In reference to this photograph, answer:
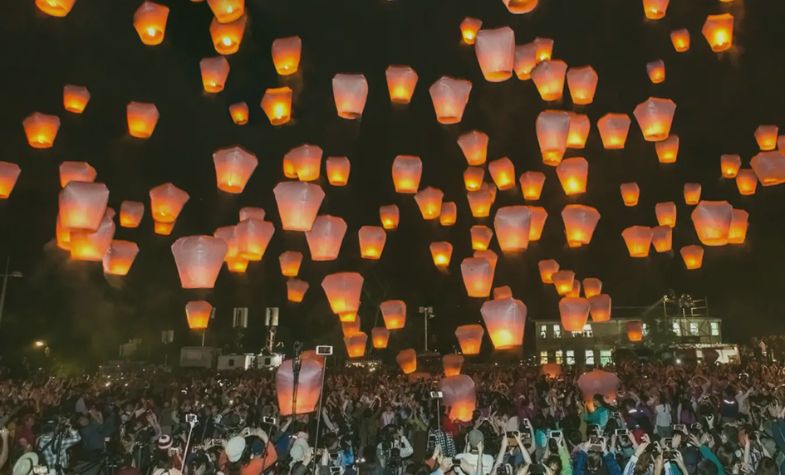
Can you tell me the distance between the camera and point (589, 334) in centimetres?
5025

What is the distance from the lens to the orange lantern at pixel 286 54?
1263 centimetres

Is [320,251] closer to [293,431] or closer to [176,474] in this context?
[293,431]

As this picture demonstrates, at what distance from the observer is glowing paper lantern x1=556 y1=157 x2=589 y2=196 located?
14172 millimetres

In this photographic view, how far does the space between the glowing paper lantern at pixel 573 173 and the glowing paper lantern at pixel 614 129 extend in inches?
26.4

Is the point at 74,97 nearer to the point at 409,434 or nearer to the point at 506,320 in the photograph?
the point at 409,434

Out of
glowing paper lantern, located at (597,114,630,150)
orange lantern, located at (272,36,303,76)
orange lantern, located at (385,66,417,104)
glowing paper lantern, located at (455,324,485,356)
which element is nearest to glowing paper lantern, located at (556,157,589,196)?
glowing paper lantern, located at (597,114,630,150)

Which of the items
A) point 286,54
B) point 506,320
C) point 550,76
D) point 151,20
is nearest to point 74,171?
point 151,20

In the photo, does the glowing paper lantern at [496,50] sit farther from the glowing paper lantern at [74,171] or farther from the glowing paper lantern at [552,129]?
the glowing paper lantern at [74,171]

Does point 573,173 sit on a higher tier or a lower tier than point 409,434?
higher

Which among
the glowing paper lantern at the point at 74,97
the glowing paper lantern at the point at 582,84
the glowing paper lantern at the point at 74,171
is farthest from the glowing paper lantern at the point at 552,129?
the glowing paper lantern at the point at 74,97

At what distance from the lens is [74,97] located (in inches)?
517

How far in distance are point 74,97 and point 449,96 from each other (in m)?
7.60

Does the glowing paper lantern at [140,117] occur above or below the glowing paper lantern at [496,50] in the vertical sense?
below

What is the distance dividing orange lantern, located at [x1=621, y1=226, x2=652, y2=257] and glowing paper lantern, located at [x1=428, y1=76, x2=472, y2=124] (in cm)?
596
